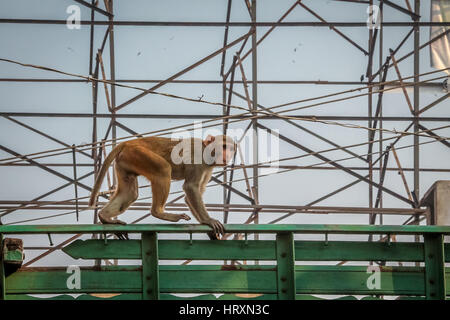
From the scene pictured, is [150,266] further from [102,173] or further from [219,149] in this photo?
[219,149]

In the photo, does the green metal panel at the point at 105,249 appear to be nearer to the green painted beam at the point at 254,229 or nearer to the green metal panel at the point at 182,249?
the green metal panel at the point at 182,249

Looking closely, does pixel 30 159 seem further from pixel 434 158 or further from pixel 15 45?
pixel 434 158

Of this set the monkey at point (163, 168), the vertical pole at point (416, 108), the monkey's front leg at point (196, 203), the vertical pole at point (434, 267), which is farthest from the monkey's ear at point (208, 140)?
the vertical pole at point (416, 108)

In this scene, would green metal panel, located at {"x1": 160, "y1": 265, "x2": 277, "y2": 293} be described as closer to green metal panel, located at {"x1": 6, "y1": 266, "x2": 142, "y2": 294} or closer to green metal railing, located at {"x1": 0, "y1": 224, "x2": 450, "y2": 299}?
green metal railing, located at {"x1": 0, "y1": 224, "x2": 450, "y2": 299}

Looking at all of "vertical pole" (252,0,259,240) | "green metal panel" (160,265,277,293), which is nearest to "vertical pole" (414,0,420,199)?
"vertical pole" (252,0,259,240)

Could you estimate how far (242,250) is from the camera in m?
9.93

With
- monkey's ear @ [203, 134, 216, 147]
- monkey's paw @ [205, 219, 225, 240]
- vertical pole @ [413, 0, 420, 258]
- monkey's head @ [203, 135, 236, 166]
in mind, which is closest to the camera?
monkey's paw @ [205, 219, 225, 240]

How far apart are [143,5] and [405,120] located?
6435 mm

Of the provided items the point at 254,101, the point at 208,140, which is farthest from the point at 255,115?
the point at 208,140

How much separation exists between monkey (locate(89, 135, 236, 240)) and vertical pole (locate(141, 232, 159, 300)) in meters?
1.39

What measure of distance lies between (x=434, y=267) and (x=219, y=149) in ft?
10.7

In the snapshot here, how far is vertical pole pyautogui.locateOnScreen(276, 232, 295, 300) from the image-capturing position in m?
9.70

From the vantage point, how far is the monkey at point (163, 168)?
11461 mm

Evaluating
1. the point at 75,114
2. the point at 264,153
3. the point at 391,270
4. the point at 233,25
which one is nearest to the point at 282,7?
the point at 233,25
